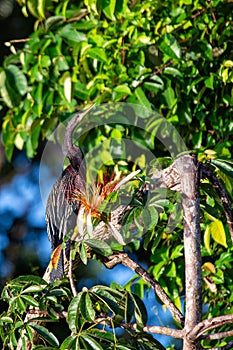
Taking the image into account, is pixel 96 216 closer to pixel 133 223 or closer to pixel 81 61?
pixel 133 223

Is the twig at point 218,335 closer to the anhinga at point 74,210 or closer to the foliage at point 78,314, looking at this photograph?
the foliage at point 78,314

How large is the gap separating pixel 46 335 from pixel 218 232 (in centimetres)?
70

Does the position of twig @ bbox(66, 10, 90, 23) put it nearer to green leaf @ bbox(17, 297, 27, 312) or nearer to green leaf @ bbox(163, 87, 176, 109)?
green leaf @ bbox(163, 87, 176, 109)

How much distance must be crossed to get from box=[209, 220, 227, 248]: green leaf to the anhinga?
417mm

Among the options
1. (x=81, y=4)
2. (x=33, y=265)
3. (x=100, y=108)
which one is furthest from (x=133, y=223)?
(x=33, y=265)

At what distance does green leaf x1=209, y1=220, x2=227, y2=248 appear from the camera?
167 centimetres

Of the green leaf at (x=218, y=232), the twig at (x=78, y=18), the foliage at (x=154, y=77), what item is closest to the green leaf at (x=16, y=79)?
the foliage at (x=154, y=77)

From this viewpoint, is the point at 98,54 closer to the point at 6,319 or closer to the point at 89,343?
the point at 6,319

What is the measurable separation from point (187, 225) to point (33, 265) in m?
1.90

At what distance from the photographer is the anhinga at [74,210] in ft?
3.94

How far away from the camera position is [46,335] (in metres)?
1.09

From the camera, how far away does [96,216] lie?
1.20 meters

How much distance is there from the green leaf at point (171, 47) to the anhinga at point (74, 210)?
0.46 metres

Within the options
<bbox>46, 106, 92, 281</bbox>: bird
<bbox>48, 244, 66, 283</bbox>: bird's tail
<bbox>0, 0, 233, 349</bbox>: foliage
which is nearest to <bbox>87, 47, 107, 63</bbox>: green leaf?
<bbox>0, 0, 233, 349</bbox>: foliage
